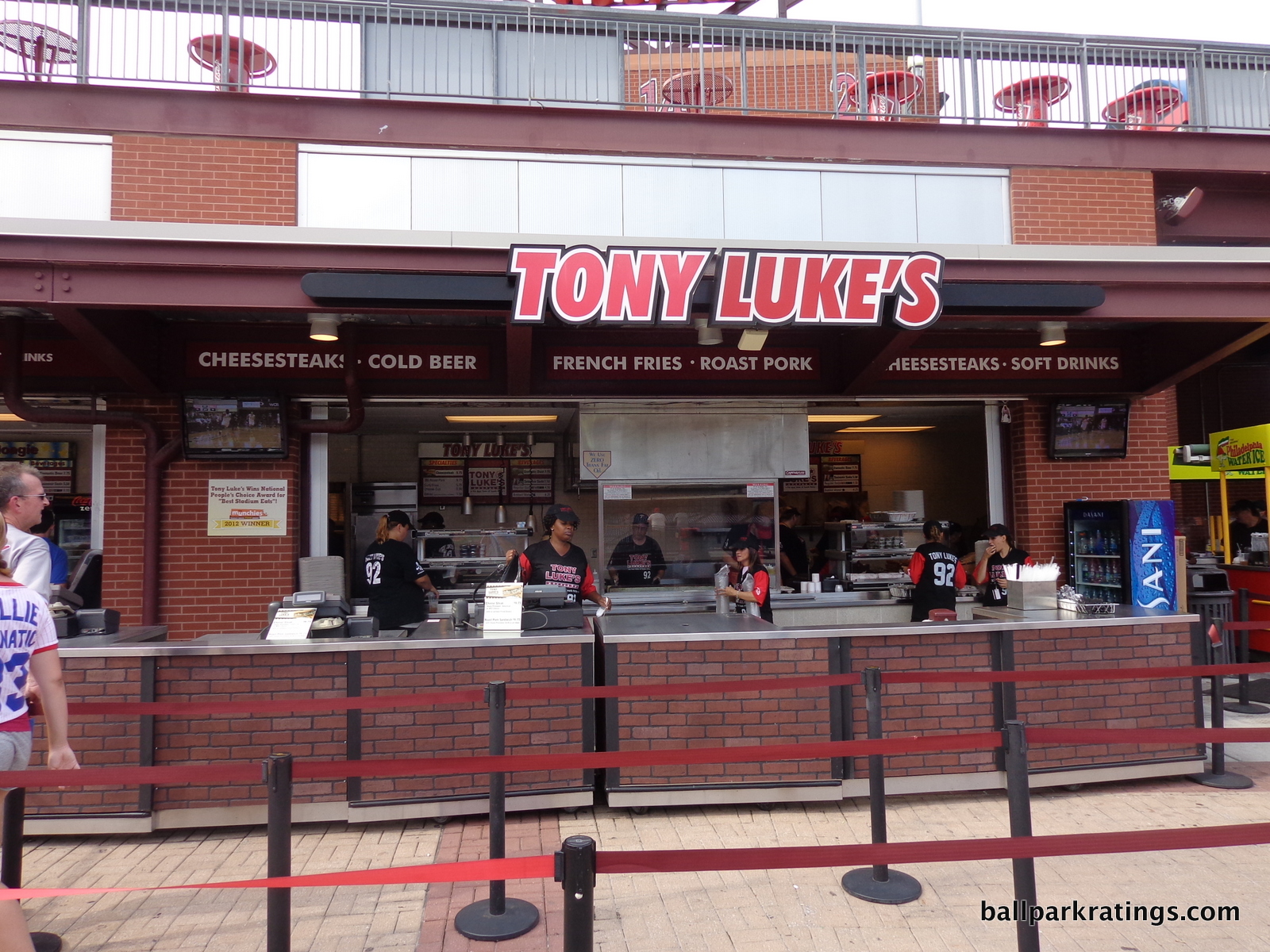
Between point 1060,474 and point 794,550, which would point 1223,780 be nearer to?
point 1060,474

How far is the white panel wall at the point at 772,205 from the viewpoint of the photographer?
8391mm

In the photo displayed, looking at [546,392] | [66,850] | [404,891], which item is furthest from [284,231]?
[404,891]

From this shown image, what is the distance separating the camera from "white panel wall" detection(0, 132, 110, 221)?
7383mm

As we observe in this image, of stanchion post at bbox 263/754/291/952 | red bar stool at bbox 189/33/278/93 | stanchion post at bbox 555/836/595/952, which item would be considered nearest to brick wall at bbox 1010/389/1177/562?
stanchion post at bbox 555/836/595/952

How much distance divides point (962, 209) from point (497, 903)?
8.04 m

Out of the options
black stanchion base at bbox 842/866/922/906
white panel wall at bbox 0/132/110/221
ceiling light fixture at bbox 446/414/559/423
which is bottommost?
black stanchion base at bbox 842/866/922/906

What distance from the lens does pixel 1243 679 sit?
7547 mm

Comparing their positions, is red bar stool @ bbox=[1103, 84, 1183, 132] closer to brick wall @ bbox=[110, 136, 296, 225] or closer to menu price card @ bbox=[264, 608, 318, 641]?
brick wall @ bbox=[110, 136, 296, 225]

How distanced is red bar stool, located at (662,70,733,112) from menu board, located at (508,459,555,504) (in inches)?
199

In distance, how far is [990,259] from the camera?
7.04 m

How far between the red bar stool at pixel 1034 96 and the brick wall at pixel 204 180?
795 cm

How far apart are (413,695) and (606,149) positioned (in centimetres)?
596

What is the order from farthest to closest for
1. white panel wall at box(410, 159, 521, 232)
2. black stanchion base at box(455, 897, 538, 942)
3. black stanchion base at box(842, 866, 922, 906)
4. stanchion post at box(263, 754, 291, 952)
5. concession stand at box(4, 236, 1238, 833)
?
white panel wall at box(410, 159, 521, 232), concession stand at box(4, 236, 1238, 833), black stanchion base at box(842, 866, 922, 906), black stanchion base at box(455, 897, 538, 942), stanchion post at box(263, 754, 291, 952)

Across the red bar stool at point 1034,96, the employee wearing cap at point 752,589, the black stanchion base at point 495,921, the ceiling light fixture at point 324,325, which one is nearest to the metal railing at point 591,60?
the red bar stool at point 1034,96
